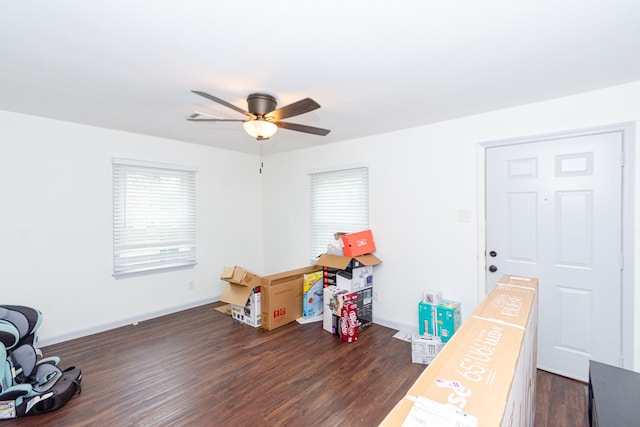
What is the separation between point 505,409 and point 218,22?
1968mm

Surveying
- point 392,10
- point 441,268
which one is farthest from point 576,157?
point 392,10

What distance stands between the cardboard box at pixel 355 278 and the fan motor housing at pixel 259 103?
2101mm

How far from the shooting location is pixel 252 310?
3.70 m

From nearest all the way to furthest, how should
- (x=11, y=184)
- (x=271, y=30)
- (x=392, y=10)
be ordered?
(x=392, y=10)
(x=271, y=30)
(x=11, y=184)

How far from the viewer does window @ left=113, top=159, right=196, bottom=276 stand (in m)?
3.68

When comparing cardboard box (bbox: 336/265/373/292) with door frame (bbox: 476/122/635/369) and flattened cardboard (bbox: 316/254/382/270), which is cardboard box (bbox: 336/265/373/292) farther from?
door frame (bbox: 476/122/635/369)

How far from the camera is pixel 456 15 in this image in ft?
4.89

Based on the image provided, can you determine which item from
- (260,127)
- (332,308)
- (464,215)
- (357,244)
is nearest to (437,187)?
(464,215)

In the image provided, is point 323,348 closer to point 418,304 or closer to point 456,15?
point 418,304

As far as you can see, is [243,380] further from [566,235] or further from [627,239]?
[627,239]

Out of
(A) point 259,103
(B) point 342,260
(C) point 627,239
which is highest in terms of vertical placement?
(A) point 259,103

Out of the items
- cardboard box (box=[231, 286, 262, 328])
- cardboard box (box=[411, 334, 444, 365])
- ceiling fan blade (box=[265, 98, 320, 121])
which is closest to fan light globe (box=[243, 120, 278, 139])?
ceiling fan blade (box=[265, 98, 320, 121])

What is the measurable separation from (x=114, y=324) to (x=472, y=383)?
13.6 feet

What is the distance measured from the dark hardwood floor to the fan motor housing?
2258 millimetres
